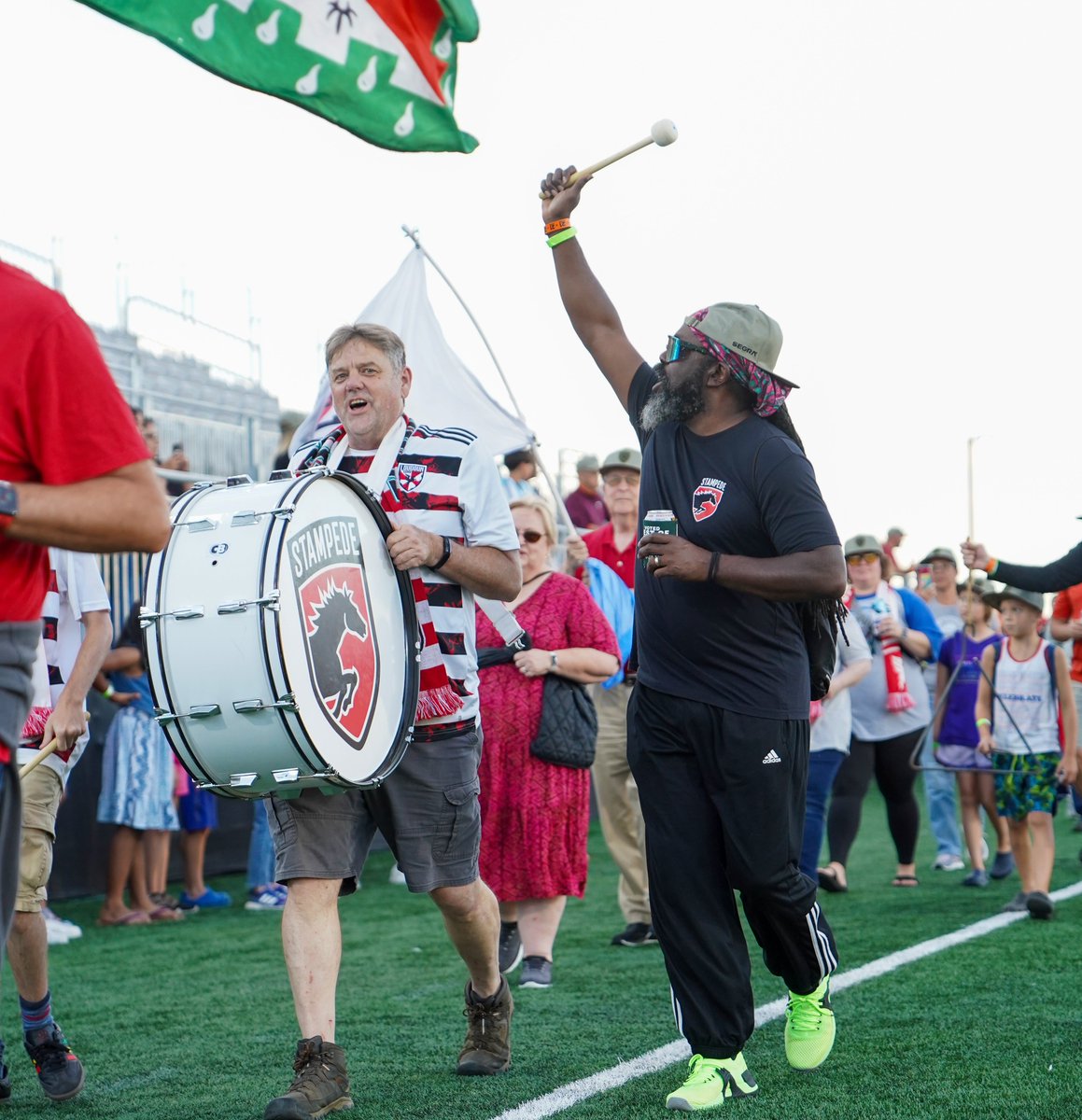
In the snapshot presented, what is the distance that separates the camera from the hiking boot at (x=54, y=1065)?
464 cm

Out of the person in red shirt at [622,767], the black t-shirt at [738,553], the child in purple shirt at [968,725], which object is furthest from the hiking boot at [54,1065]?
the child in purple shirt at [968,725]

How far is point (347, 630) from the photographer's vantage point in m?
4.26

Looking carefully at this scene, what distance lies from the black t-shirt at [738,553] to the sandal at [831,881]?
201 inches

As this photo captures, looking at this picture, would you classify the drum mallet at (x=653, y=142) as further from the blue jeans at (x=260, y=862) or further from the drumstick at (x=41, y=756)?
the blue jeans at (x=260, y=862)

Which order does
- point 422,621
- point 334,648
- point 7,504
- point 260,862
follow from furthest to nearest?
point 260,862 < point 422,621 < point 334,648 < point 7,504

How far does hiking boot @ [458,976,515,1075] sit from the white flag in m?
7.25

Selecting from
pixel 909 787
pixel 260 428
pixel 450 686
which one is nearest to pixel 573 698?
pixel 450 686

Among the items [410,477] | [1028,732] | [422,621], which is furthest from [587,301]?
[1028,732]

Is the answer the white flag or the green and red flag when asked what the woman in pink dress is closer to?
the green and red flag

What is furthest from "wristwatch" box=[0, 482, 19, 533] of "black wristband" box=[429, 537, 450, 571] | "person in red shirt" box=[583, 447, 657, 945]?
"person in red shirt" box=[583, 447, 657, 945]

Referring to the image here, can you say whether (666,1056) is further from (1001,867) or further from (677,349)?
(1001,867)

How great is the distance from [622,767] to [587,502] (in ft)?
23.9

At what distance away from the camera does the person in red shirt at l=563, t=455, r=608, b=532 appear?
1477cm

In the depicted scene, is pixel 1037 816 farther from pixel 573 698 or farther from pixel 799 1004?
pixel 799 1004
